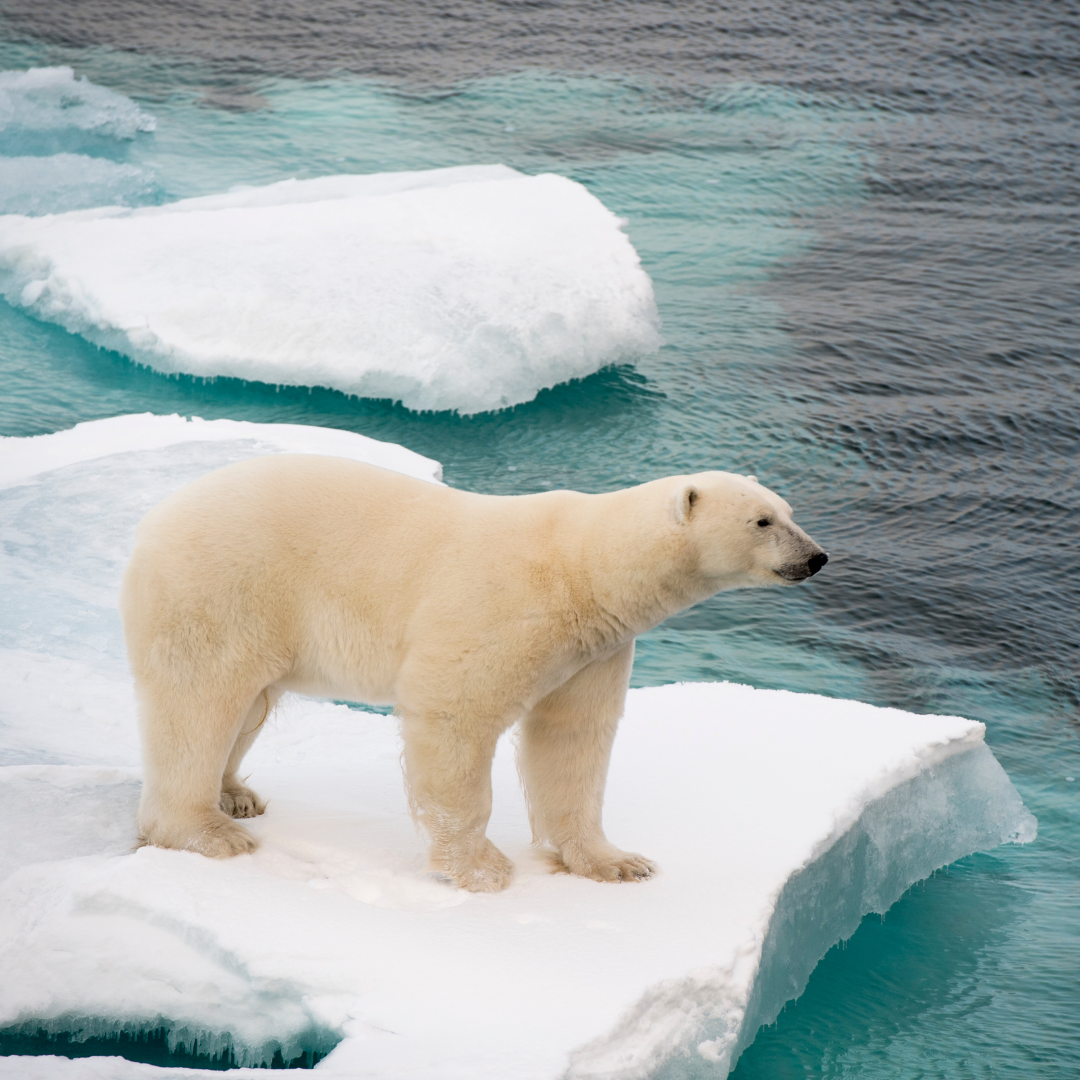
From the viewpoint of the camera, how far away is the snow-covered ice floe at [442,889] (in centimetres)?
378

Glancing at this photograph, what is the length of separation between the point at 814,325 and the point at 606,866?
9.63m

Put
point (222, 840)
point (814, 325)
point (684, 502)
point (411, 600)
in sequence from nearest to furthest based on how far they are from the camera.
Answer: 1. point (684, 502)
2. point (411, 600)
3. point (222, 840)
4. point (814, 325)

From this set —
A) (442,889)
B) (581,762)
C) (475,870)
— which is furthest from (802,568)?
(442,889)

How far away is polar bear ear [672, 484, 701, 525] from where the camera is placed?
13.6 feet

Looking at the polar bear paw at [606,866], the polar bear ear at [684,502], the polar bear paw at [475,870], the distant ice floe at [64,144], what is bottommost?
the polar bear paw at [606,866]

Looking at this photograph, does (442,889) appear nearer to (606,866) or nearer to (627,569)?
(606,866)

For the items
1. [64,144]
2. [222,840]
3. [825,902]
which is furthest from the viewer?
[64,144]

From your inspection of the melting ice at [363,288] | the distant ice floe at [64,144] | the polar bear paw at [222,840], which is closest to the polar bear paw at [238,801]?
the polar bear paw at [222,840]

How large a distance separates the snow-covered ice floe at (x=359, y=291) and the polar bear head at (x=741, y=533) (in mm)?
6313

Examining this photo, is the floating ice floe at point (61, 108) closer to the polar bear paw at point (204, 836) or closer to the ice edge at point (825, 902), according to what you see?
the polar bear paw at point (204, 836)

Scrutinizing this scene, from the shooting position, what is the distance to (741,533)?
417 cm

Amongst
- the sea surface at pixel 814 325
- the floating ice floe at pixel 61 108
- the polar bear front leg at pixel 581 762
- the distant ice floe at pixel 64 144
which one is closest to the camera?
the polar bear front leg at pixel 581 762

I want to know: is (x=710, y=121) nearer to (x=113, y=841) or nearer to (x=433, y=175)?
(x=433, y=175)

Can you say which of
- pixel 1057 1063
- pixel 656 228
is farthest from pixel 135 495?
pixel 656 228
